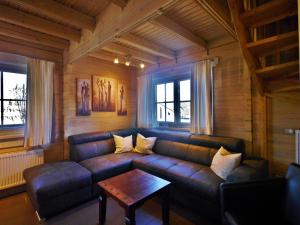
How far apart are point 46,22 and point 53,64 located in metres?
0.88

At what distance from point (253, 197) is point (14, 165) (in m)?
3.17

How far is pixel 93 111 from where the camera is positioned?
3.59m

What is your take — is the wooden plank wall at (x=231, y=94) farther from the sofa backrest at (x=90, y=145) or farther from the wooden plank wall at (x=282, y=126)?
the sofa backrest at (x=90, y=145)

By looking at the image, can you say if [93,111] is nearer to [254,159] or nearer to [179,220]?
[179,220]

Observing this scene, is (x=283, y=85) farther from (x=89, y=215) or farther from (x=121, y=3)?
(x=89, y=215)

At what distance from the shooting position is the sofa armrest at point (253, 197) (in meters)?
1.39

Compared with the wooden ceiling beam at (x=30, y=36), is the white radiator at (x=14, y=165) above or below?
below

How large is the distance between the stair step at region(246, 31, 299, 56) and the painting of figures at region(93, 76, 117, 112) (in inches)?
113

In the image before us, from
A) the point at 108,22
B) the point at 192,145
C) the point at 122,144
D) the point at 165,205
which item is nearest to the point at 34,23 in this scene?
the point at 108,22

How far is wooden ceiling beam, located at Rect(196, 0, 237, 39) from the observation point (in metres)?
1.55

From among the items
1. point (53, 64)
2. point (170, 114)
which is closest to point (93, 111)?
point (53, 64)

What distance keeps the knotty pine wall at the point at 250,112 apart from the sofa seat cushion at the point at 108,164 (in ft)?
5.50

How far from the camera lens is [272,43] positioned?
66.0 inches

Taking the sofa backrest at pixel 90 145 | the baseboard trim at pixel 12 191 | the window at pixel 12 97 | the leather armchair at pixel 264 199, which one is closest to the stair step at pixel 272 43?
the leather armchair at pixel 264 199
